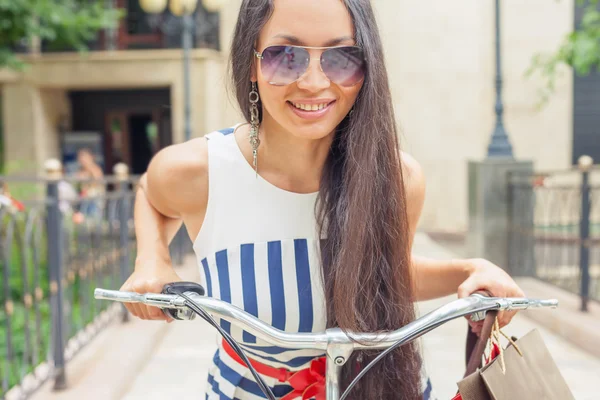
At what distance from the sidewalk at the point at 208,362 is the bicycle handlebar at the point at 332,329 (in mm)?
2442

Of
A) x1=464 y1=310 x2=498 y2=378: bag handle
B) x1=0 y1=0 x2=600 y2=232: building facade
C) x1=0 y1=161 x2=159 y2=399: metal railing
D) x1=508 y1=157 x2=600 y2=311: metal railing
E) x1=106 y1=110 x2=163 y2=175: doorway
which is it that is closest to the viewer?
x1=464 y1=310 x2=498 y2=378: bag handle

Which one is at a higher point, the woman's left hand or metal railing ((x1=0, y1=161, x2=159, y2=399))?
the woman's left hand

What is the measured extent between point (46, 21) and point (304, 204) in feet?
33.9

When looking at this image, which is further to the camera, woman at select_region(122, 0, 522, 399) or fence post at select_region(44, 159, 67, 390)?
fence post at select_region(44, 159, 67, 390)

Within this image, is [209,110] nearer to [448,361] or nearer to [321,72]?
[448,361]

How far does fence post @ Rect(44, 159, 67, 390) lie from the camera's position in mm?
4219

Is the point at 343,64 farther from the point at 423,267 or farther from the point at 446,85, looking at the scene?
the point at 446,85

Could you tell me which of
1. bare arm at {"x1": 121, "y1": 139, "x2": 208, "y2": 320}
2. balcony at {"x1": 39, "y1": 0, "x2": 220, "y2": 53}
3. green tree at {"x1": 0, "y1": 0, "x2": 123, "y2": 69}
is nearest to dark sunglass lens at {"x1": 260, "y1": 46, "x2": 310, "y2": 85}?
bare arm at {"x1": 121, "y1": 139, "x2": 208, "y2": 320}

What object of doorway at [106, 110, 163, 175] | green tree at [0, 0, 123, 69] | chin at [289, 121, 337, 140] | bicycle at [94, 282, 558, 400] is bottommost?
bicycle at [94, 282, 558, 400]

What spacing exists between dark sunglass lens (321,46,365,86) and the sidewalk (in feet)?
8.39

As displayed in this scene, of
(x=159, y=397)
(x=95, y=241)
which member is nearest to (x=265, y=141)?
(x=159, y=397)

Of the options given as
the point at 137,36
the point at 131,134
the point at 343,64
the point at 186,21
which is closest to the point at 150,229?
the point at 343,64

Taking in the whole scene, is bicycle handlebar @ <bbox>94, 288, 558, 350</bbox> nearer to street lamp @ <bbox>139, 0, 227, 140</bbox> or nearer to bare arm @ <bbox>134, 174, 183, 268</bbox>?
bare arm @ <bbox>134, 174, 183, 268</bbox>

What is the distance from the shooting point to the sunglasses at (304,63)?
141 cm
